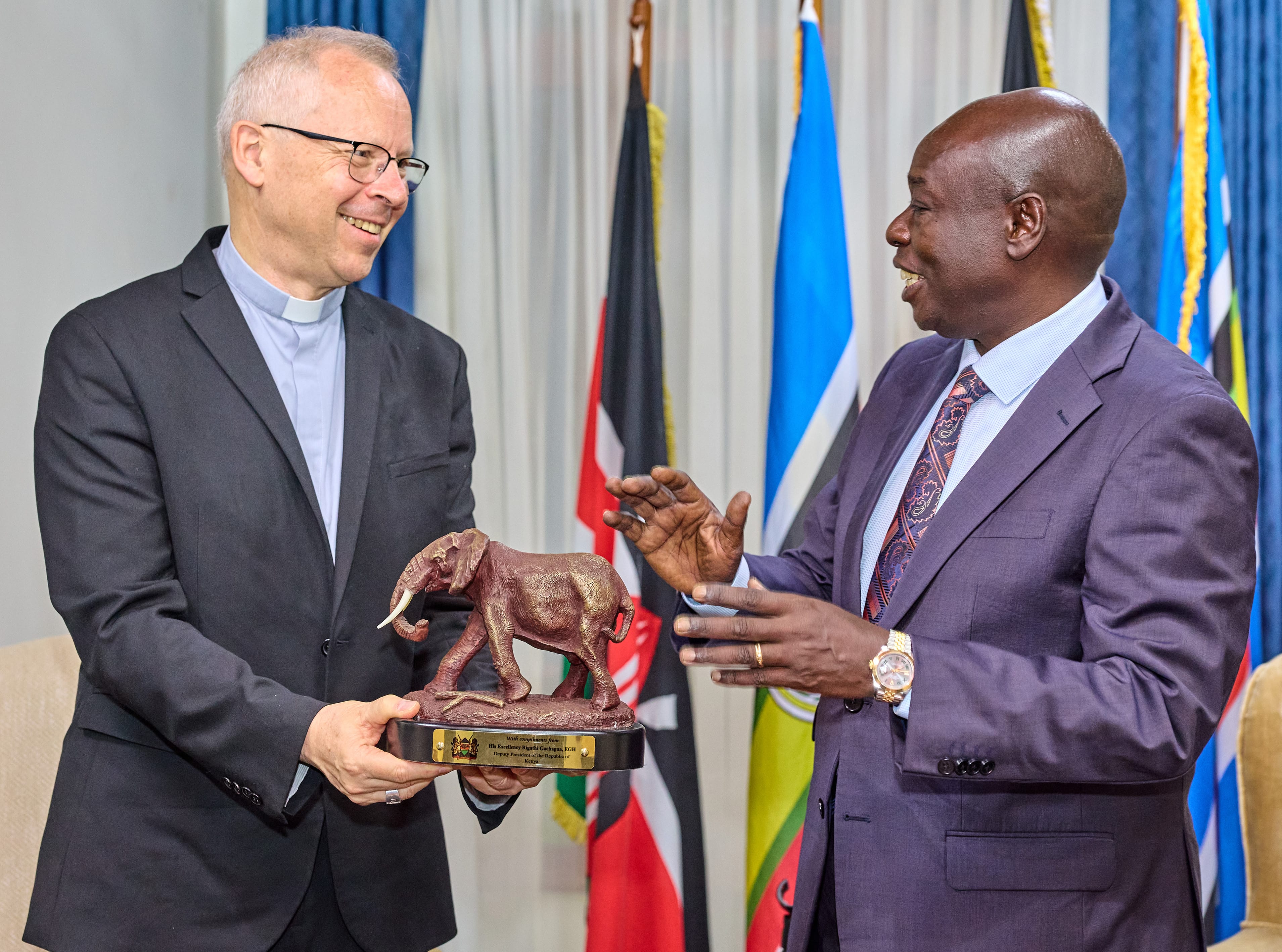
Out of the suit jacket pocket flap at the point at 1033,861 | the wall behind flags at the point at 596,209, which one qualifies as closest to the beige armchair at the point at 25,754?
the wall behind flags at the point at 596,209

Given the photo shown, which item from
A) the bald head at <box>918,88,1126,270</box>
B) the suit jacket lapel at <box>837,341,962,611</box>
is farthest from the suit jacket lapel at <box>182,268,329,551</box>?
the bald head at <box>918,88,1126,270</box>

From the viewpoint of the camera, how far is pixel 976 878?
1.72m

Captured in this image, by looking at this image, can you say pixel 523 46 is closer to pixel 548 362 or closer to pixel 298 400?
pixel 548 362

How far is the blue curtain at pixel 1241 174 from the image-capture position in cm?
343

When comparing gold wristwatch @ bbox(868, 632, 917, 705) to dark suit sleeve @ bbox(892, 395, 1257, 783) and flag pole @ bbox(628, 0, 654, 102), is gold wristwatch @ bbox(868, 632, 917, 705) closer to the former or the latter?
dark suit sleeve @ bbox(892, 395, 1257, 783)

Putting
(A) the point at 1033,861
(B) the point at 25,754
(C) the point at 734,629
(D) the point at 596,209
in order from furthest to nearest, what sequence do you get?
(D) the point at 596,209, (B) the point at 25,754, (A) the point at 1033,861, (C) the point at 734,629

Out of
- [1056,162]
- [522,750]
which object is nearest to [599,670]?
[522,750]

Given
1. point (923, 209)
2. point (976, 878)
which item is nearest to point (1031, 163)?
point (923, 209)

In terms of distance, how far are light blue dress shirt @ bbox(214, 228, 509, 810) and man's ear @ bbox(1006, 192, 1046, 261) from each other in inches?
49.1

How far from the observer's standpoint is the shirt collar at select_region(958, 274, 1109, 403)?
1.90m

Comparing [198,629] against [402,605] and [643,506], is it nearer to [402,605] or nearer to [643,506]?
[402,605]

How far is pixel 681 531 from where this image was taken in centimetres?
203

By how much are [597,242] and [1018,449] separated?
8.32ft

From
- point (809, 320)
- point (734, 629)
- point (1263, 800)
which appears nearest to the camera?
point (734, 629)
